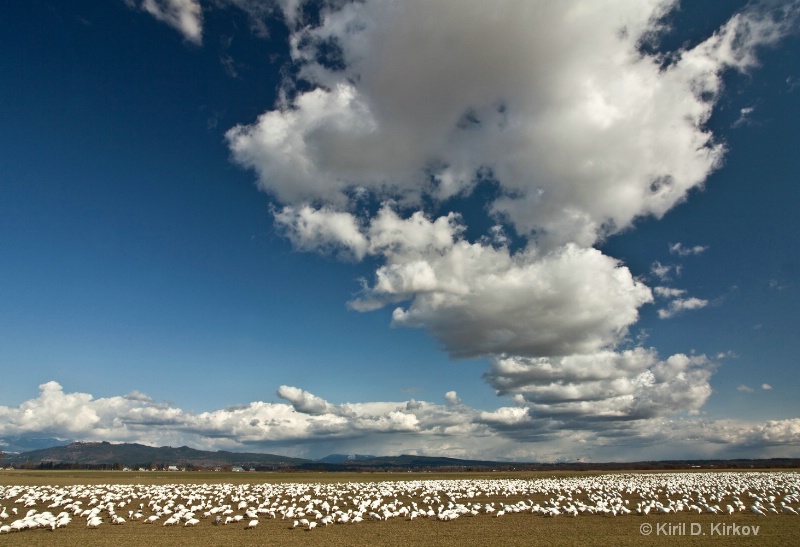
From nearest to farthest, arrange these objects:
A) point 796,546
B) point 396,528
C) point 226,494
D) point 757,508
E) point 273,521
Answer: point 796,546, point 396,528, point 273,521, point 757,508, point 226,494

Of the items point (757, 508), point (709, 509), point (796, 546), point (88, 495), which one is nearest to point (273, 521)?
point (88, 495)

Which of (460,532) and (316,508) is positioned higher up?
(460,532)

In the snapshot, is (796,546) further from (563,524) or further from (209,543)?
(209,543)

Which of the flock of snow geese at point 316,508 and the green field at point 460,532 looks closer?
the green field at point 460,532

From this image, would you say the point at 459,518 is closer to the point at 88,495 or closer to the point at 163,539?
the point at 163,539

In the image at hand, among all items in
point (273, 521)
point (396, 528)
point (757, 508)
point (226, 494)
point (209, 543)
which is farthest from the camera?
point (226, 494)

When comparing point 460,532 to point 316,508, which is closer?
point 460,532

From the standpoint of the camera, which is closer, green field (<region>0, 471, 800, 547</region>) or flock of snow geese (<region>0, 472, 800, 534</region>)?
green field (<region>0, 471, 800, 547</region>)

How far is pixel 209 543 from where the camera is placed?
86.6 feet

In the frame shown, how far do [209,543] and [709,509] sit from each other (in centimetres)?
3925

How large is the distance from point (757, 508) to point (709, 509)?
3.67 m

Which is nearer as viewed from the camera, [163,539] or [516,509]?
[163,539]

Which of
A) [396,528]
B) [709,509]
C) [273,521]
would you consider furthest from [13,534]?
[709,509]

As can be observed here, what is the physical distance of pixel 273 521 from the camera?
3500cm
